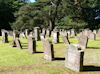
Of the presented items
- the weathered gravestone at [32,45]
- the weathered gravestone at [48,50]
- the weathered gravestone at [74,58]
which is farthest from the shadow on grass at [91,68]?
the weathered gravestone at [32,45]

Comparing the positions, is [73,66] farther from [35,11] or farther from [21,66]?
[35,11]

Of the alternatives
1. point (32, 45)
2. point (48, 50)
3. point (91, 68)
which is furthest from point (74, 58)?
point (32, 45)

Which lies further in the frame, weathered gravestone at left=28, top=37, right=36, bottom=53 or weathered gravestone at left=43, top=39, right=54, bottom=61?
weathered gravestone at left=28, top=37, right=36, bottom=53

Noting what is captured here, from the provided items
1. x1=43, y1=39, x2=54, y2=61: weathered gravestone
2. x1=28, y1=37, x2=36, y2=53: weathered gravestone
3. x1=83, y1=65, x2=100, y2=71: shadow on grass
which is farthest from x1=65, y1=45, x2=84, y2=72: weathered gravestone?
x1=28, y1=37, x2=36, y2=53: weathered gravestone

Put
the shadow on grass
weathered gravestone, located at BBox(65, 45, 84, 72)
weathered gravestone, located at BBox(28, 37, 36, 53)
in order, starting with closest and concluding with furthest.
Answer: weathered gravestone, located at BBox(65, 45, 84, 72) → the shadow on grass → weathered gravestone, located at BBox(28, 37, 36, 53)

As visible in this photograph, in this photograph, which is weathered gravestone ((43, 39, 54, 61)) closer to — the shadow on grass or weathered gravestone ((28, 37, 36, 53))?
weathered gravestone ((28, 37, 36, 53))

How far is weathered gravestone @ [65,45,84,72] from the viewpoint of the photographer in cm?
779

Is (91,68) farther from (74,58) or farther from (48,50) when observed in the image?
(48,50)

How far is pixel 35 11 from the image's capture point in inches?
1519

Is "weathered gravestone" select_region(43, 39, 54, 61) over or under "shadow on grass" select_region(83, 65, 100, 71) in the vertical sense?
over

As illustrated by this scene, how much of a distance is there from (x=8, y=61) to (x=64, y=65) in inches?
147

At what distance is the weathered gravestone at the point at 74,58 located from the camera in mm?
7791

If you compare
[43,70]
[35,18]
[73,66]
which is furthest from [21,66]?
[35,18]

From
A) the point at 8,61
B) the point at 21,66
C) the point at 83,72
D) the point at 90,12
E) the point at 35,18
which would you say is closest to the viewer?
the point at 83,72
